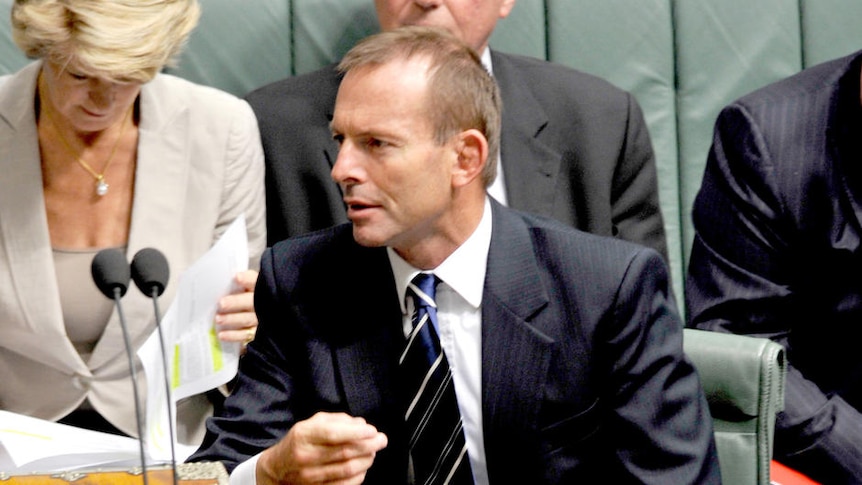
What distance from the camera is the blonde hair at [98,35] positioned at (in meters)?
2.09

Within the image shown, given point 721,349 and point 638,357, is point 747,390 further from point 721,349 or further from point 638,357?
point 638,357

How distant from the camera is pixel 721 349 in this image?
75.2 inches

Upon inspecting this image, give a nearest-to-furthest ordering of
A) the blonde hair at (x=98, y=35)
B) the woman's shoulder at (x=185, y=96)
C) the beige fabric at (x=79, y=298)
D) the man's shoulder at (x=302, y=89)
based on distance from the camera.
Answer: the blonde hair at (x=98, y=35)
the beige fabric at (x=79, y=298)
the woman's shoulder at (x=185, y=96)
the man's shoulder at (x=302, y=89)

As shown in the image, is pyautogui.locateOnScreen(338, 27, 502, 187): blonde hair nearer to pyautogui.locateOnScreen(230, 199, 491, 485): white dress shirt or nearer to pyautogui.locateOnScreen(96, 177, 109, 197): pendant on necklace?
pyautogui.locateOnScreen(230, 199, 491, 485): white dress shirt

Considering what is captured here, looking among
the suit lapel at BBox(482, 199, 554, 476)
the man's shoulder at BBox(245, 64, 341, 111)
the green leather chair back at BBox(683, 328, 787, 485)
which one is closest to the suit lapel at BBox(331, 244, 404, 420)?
the suit lapel at BBox(482, 199, 554, 476)

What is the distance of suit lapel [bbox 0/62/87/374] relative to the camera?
7.13 ft

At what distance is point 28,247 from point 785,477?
50.1 inches

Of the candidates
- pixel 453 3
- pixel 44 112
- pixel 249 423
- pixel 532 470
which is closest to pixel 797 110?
pixel 453 3

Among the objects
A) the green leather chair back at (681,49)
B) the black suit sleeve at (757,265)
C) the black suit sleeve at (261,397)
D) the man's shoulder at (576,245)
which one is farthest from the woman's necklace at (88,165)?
the black suit sleeve at (757,265)

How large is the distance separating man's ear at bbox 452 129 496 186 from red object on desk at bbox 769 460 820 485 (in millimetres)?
637

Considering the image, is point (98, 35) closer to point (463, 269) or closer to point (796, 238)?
point (463, 269)

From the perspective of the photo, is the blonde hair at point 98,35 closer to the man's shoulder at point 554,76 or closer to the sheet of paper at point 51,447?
the sheet of paper at point 51,447

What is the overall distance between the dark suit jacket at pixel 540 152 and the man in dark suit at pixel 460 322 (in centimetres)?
60

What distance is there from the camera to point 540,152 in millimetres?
2479
